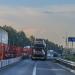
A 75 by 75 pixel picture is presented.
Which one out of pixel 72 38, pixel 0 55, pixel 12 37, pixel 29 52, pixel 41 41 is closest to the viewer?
pixel 0 55

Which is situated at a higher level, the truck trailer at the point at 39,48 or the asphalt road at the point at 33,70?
the truck trailer at the point at 39,48

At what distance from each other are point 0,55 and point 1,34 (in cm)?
397

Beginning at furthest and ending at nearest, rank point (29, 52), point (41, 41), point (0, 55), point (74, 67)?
point (29, 52) → point (41, 41) → point (0, 55) → point (74, 67)

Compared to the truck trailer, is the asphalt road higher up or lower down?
lower down

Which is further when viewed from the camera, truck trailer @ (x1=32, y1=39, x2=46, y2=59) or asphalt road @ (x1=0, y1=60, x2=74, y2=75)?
truck trailer @ (x1=32, y1=39, x2=46, y2=59)

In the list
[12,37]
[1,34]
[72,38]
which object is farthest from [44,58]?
[12,37]

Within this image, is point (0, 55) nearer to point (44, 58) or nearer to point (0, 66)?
point (0, 66)

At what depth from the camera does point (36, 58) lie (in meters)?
90.1

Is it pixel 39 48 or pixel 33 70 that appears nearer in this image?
pixel 33 70

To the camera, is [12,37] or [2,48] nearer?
[2,48]

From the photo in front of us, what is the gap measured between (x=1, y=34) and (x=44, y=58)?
36027 mm

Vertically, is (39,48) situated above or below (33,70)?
above

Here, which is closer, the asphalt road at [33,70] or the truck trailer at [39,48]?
the asphalt road at [33,70]

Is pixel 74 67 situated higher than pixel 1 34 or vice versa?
pixel 1 34
